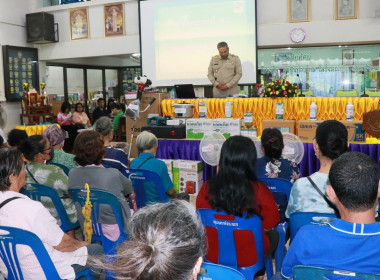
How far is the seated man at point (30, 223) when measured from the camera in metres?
1.83

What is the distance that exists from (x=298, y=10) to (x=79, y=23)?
17.1 ft

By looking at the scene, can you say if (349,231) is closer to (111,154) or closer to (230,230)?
(230,230)

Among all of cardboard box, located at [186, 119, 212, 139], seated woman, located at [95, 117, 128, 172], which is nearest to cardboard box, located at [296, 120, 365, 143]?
cardboard box, located at [186, 119, 212, 139]

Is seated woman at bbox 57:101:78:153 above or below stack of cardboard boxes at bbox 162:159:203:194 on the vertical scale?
above

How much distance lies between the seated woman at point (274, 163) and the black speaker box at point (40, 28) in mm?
8023

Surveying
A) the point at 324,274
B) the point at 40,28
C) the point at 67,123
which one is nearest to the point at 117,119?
the point at 67,123

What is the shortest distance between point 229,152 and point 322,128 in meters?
0.65

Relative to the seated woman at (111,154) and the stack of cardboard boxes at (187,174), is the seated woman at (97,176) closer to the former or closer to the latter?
the seated woman at (111,154)

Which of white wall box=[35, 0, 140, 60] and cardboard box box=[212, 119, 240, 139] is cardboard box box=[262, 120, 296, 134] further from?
white wall box=[35, 0, 140, 60]

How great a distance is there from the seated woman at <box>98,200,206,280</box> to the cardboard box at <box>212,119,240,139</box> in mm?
4089

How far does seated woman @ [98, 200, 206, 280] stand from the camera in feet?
2.94

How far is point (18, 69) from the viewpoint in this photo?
9.62 meters

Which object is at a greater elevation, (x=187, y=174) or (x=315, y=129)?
(x=315, y=129)

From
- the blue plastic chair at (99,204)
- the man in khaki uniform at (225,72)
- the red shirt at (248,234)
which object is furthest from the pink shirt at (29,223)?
the man in khaki uniform at (225,72)
